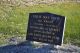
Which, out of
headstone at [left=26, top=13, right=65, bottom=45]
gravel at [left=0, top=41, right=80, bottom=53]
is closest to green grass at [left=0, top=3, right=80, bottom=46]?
gravel at [left=0, top=41, right=80, bottom=53]

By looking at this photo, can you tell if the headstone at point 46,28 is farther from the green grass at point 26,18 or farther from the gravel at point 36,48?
the green grass at point 26,18

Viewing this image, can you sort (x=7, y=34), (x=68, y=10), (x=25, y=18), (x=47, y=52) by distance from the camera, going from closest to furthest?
(x=47, y=52), (x=7, y=34), (x=25, y=18), (x=68, y=10)

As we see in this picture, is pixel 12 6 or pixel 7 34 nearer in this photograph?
pixel 7 34

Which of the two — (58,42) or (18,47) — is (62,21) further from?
(18,47)

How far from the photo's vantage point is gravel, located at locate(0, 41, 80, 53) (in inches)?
368

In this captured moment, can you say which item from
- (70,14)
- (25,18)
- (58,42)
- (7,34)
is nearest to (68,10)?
(70,14)

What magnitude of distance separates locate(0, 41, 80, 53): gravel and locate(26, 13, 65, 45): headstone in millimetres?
219

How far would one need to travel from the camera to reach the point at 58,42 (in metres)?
9.31

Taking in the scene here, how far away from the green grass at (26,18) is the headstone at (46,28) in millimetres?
1159

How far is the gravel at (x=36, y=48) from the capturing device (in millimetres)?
9352

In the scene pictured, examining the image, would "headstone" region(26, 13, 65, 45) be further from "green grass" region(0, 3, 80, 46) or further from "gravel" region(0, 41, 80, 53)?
"green grass" region(0, 3, 80, 46)

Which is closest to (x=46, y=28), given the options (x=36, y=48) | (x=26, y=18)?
(x=36, y=48)

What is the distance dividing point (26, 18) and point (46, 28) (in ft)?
11.2

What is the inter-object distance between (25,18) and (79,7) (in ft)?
9.81
